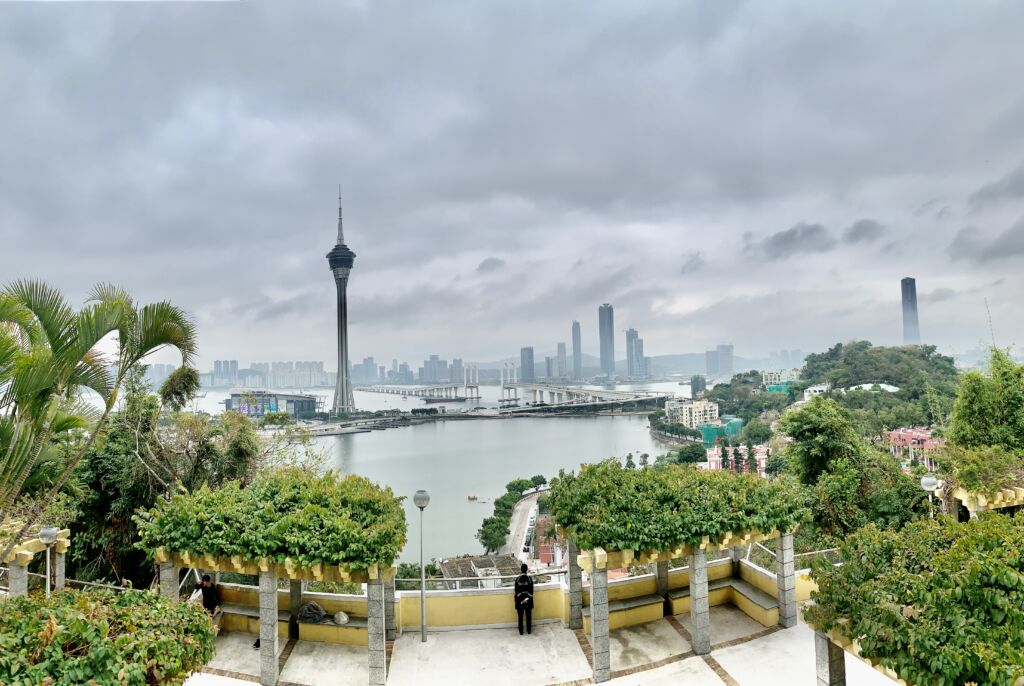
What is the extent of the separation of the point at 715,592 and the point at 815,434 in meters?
5.31

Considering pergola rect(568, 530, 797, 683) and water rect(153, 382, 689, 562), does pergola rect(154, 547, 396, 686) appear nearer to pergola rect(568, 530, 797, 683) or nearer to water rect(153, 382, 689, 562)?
pergola rect(568, 530, 797, 683)

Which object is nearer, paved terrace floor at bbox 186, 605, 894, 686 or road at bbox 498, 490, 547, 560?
paved terrace floor at bbox 186, 605, 894, 686

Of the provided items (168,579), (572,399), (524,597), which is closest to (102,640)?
(168,579)

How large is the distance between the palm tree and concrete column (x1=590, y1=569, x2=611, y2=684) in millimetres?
3546

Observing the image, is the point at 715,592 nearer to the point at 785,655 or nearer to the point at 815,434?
→ the point at 785,655

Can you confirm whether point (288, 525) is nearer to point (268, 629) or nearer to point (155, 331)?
point (268, 629)

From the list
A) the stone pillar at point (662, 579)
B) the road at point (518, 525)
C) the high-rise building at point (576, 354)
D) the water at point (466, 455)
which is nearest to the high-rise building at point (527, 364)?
the high-rise building at point (576, 354)

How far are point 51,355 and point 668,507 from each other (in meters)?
4.28

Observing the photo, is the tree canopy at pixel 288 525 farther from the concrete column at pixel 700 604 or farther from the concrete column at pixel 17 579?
the concrete column at pixel 700 604

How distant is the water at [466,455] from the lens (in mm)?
30375

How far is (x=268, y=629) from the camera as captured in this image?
458cm

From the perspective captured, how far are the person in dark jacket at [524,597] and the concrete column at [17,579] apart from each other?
4.04m

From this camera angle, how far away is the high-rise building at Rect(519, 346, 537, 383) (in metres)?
121

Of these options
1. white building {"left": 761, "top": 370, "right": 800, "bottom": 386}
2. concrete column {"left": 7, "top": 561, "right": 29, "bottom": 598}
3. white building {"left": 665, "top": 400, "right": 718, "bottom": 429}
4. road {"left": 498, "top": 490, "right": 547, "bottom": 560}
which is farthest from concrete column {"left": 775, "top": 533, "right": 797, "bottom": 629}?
white building {"left": 761, "top": 370, "right": 800, "bottom": 386}
